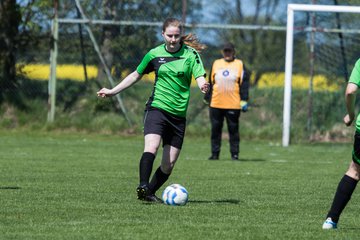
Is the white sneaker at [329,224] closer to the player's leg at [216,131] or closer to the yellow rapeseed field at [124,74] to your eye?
the player's leg at [216,131]

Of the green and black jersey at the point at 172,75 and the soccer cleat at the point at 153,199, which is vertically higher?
the green and black jersey at the point at 172,75

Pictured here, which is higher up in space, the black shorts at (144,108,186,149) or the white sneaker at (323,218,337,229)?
the black shorts at (144,108,186,149)

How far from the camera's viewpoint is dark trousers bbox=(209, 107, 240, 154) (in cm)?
1633

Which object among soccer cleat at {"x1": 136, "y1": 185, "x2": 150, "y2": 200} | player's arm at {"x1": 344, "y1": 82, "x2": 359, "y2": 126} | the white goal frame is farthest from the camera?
the white goal frame

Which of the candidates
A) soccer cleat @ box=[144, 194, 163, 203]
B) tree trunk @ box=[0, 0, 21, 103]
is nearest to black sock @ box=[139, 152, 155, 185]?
soccer cleat @ box=[144, 194, 163, 203]

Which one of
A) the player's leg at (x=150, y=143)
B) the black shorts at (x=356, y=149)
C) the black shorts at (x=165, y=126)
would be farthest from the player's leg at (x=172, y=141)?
the black shorts at (x=356, y=149)

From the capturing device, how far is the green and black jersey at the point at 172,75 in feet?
30.3

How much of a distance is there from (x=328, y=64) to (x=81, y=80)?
245 inches

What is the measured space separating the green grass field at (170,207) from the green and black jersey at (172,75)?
101cm

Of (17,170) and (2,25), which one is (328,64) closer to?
(2,25)

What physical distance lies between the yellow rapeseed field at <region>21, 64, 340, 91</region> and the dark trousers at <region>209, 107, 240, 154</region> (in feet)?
19.3

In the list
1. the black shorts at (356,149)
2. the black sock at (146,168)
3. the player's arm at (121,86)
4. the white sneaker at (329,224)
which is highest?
the player's arm at (121,86)

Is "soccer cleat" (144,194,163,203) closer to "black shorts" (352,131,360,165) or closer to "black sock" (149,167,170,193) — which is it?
"black sock" (149,167,170,193)

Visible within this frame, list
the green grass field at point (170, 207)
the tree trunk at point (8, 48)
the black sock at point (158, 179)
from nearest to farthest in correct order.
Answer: the green grass field at point (170, 207) < the black sock at point (158, 179) < the tree trunk at point (8, 48)
